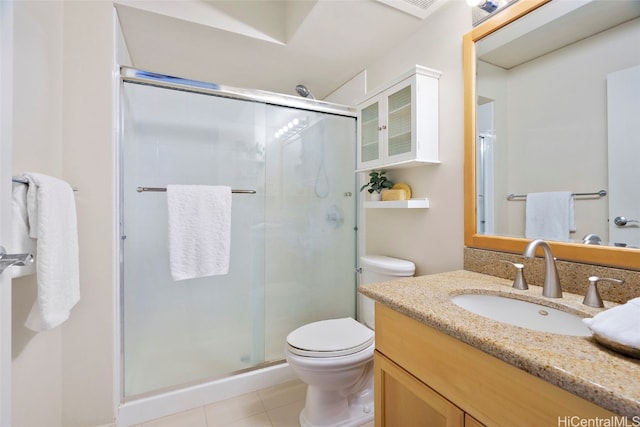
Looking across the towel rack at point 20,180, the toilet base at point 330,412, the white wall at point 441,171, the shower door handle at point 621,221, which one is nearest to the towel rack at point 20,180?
the towel rack at point 20,180

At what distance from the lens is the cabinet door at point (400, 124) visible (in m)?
1.45

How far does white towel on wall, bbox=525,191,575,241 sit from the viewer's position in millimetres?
994

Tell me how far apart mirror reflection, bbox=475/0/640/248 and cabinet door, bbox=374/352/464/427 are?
2.44ft

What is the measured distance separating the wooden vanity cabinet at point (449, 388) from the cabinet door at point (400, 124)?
88cm

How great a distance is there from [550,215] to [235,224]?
167 cm

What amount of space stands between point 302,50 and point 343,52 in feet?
0.90

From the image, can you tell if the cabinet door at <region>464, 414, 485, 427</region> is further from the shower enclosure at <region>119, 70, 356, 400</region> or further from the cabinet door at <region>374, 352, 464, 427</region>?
the shower enclosure at <region>119, 70, 356, 400</region>

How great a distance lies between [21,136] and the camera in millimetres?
1011

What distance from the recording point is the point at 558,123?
40.2 inches

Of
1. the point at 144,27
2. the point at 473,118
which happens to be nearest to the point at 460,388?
the point at 473,118

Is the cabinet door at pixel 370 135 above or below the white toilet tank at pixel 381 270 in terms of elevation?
above

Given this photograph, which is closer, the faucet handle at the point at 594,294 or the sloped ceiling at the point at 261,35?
the faucet handle at the point at 594,294

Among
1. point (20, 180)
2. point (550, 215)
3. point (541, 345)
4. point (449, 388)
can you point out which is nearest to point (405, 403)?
point (449, 388)

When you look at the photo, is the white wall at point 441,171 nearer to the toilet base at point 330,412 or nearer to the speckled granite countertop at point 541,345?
the speckled granite countertop at point 541,345
